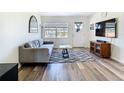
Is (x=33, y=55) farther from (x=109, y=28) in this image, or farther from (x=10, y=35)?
(x=109, y=28)

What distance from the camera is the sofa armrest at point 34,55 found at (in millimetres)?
5391

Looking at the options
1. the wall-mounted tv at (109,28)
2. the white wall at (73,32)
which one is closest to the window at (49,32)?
the white wall at (73,32)

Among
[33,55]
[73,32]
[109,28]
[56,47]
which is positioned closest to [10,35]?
[33,55]

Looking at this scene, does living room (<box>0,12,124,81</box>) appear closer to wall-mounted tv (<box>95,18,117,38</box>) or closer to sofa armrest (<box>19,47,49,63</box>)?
sofa armrest (<box>19,47,49,63</box>)

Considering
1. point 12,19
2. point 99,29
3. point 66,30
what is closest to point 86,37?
point 66,30

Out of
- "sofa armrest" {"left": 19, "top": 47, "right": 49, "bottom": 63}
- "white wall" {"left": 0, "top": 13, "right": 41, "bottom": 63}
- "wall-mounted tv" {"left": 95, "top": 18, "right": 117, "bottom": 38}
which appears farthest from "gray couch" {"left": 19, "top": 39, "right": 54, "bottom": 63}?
"wall-mounted tv" {"left": 95, "top": 18, "right": 117, "bottom": 38}

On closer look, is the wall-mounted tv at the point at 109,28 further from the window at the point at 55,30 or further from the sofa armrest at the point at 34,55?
the window at the point at 55,30

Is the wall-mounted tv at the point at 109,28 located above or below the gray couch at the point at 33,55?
above

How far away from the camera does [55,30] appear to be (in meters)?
11.3

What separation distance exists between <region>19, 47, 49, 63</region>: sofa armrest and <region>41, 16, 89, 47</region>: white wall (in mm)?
5946

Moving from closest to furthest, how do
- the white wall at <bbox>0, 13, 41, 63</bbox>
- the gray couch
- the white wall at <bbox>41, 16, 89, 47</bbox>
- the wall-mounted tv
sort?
the white wall at <bbox>0, 13, 41, 63</bbox>, the gray couch, the wall-mounted tv, the white wall at <bbox>41, 16, 89, 47</bbox>

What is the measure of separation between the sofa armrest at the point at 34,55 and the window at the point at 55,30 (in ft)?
19.4

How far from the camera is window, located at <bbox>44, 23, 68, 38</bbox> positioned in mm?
11227
